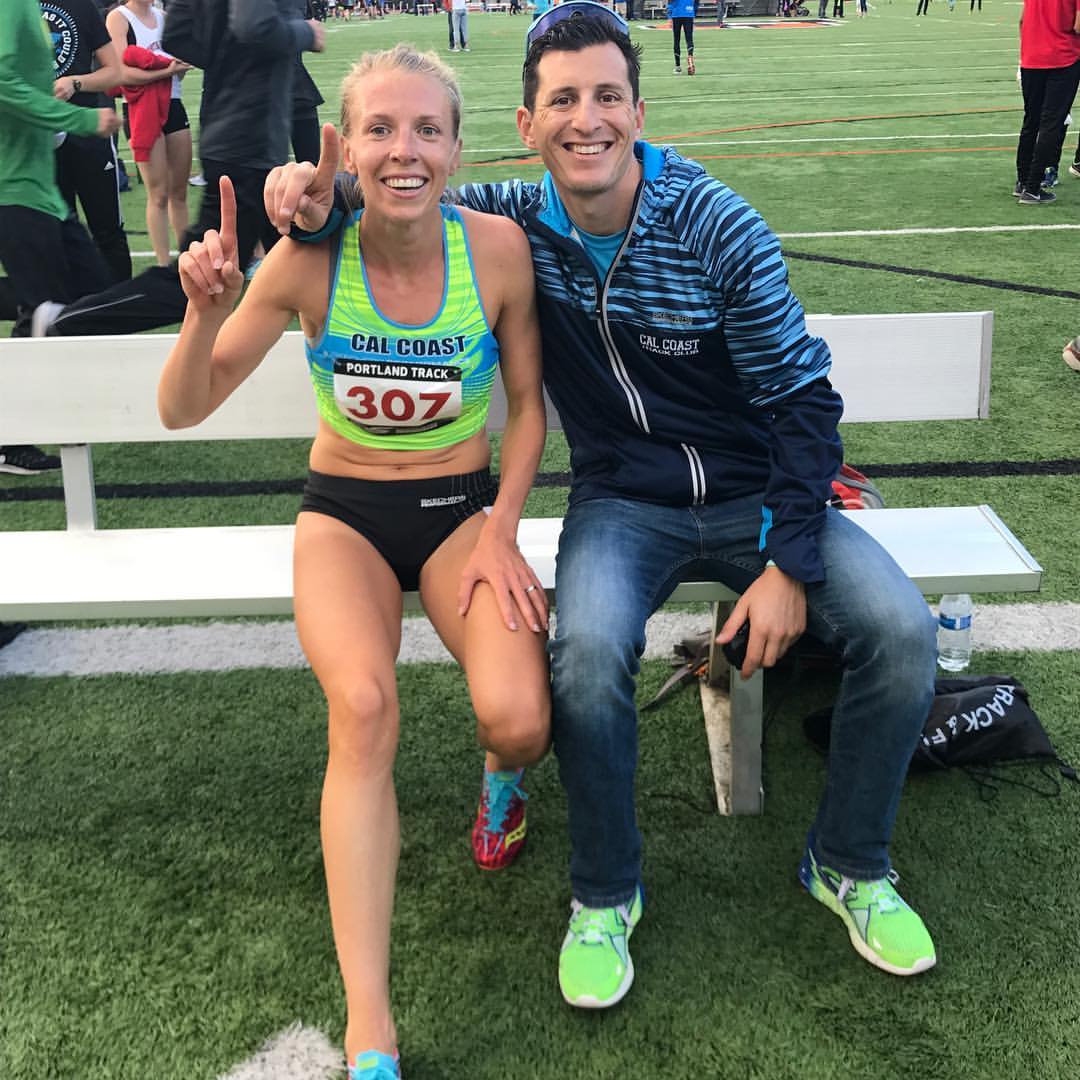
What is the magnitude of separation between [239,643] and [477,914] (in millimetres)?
1422

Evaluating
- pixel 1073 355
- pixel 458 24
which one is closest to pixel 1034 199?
pixel 1073 355

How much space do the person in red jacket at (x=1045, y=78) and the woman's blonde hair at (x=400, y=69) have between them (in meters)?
7.62

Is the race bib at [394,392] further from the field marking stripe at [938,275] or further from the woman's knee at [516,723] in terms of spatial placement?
the field marking stripe at [938,275]

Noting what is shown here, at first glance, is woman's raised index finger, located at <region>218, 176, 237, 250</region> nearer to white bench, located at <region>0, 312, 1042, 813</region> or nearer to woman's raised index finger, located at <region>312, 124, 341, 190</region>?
woman's raised index finger, located at <region>312, 124, 341, 190</region>

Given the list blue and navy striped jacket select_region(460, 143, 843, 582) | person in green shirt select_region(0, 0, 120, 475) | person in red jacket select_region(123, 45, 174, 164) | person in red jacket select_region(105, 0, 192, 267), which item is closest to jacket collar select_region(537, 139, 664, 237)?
blue and navy striped jacket select_region(460, 143, 843, 582)

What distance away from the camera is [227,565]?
287 cm

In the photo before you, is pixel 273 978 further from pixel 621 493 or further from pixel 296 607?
pixel 621 493

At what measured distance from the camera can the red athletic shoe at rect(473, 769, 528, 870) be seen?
2666mm

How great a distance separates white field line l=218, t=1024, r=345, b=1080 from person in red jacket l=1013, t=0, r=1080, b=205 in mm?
8829

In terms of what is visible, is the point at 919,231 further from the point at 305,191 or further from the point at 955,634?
the point at 305,191

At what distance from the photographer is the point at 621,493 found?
106 inches

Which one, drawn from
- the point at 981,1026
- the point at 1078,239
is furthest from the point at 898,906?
the point at 1078,239

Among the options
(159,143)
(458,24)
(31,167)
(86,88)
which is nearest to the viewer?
(31,167)

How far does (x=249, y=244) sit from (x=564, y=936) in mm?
4013
